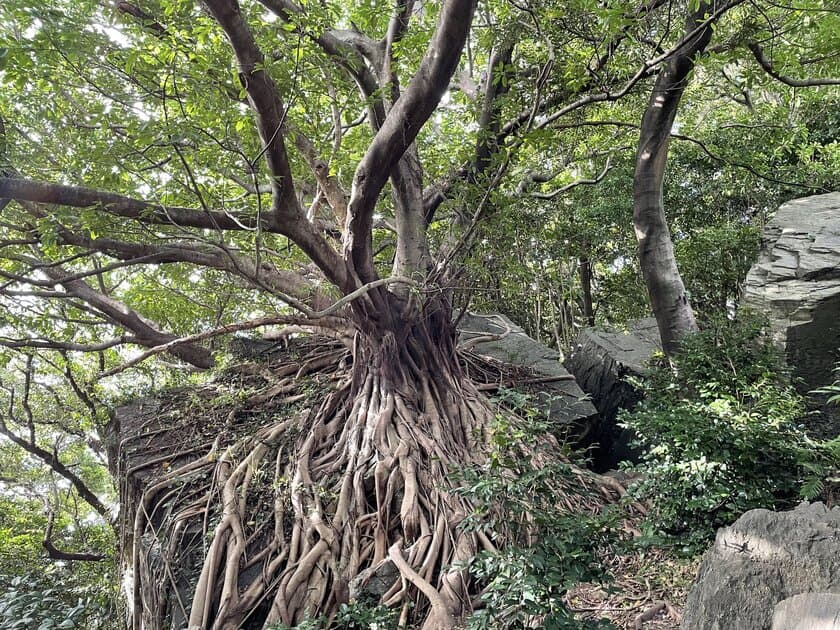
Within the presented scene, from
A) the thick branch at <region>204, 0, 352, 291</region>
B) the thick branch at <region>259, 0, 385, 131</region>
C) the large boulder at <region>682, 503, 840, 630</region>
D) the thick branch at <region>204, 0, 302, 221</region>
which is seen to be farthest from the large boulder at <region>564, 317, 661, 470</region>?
the thick branch at <region>204, 0, 302, 221</region>

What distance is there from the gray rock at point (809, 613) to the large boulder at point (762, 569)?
0.13 metres

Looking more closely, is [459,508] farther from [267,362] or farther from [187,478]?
[267,362]

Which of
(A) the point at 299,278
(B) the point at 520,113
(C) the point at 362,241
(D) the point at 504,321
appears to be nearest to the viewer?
(C) the point at 362,241

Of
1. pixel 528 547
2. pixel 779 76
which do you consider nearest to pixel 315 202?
pixel 528 547

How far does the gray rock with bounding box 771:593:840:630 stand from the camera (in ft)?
4.28

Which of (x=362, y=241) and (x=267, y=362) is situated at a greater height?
(x=362, y=241)

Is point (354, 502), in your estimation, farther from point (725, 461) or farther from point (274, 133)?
point (274, 133)

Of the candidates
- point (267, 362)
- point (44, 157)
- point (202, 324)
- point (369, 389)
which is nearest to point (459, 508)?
point (369, 389)

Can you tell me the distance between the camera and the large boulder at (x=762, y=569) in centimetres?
164

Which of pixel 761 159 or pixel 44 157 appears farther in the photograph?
pixel 761 159

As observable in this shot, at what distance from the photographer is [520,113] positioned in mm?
4441

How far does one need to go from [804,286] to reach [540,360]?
2.60 meters

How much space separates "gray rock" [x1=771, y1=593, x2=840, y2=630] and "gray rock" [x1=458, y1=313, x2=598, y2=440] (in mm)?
3213

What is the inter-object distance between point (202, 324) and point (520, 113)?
16.9 ft
